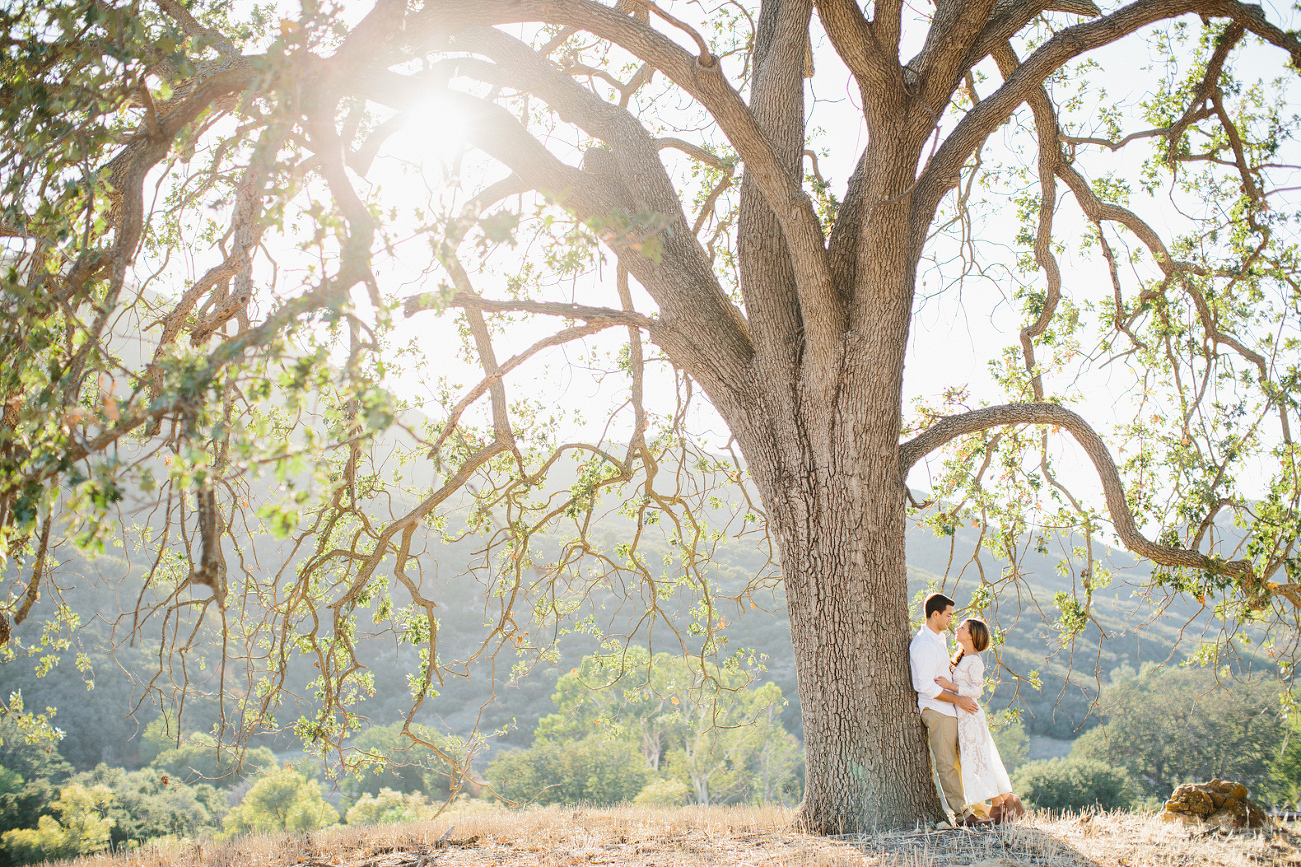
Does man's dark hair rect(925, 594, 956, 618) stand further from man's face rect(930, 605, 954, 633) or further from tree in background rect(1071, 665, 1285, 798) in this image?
tree in background rect(1071, 665, 1285, 798)

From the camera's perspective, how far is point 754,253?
510cm

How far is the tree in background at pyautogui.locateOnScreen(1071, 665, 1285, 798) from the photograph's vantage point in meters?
27.0

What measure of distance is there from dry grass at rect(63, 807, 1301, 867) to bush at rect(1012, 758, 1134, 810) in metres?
25.6

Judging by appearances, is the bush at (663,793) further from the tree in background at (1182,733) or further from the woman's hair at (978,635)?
the woman's hair at (978,635)

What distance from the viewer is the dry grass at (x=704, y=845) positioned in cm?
380

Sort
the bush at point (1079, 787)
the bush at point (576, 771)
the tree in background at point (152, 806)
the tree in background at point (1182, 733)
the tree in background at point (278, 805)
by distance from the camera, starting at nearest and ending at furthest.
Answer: the tree in background at point (152, 806) < the bush at point (1079, 787) < the tree in background at point (1182, 733) < the tree in background at point (278, 805) < the bush at point (576, 771)

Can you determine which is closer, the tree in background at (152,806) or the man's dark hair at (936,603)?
the man's dark hair at (936,603)

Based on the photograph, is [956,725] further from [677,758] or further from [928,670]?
[677,758]

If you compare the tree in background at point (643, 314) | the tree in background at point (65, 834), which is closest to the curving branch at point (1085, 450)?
the tree in background at point (643, 314)

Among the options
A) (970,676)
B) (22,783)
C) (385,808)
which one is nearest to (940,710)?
(970,676)

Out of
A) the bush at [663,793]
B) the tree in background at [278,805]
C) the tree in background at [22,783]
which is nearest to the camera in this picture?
the tree in background at [22,783]

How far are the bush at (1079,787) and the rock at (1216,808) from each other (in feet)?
81.5

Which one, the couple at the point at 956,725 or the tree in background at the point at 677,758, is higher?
the couple at the point at 956,725

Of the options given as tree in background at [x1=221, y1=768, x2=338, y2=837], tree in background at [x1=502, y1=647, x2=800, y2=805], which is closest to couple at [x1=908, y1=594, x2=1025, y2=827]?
tree in background at [x1=502, y1=647, x2=800, y2=805]
